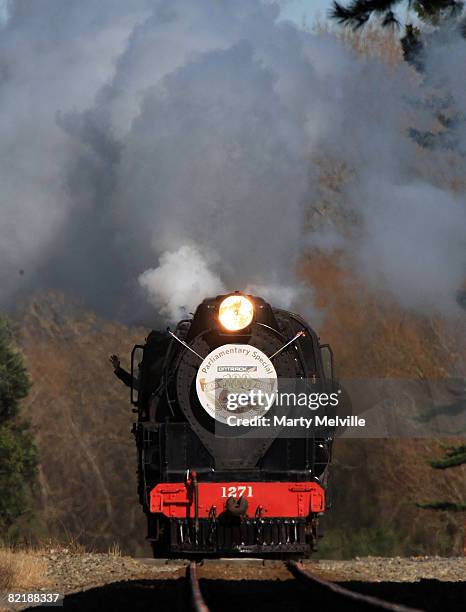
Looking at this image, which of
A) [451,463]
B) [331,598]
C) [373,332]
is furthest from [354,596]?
[373,332]

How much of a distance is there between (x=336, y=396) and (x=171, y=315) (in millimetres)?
7958

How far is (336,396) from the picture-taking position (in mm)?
13578

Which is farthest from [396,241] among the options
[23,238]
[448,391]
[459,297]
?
[23,238]

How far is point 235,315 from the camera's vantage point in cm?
1313

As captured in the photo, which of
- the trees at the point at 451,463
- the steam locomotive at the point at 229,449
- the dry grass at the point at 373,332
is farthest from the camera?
the dry grass at the point at 373,332

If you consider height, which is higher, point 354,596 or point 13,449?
point 13,449

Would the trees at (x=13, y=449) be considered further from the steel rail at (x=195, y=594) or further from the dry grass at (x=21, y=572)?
the steel rail at (x=195, y=594)

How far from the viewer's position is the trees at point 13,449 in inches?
1073

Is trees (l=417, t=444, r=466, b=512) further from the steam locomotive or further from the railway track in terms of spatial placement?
the railway track

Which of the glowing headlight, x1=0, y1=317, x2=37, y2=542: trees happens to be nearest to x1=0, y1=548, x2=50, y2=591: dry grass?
the glowing headlight

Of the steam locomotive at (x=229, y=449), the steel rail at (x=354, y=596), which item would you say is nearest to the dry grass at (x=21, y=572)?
the steam locomotive at (x=229, y=449)

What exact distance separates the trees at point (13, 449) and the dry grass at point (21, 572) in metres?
10.7

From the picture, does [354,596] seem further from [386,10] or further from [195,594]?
[386,10]

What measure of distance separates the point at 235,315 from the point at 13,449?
1558 cm
